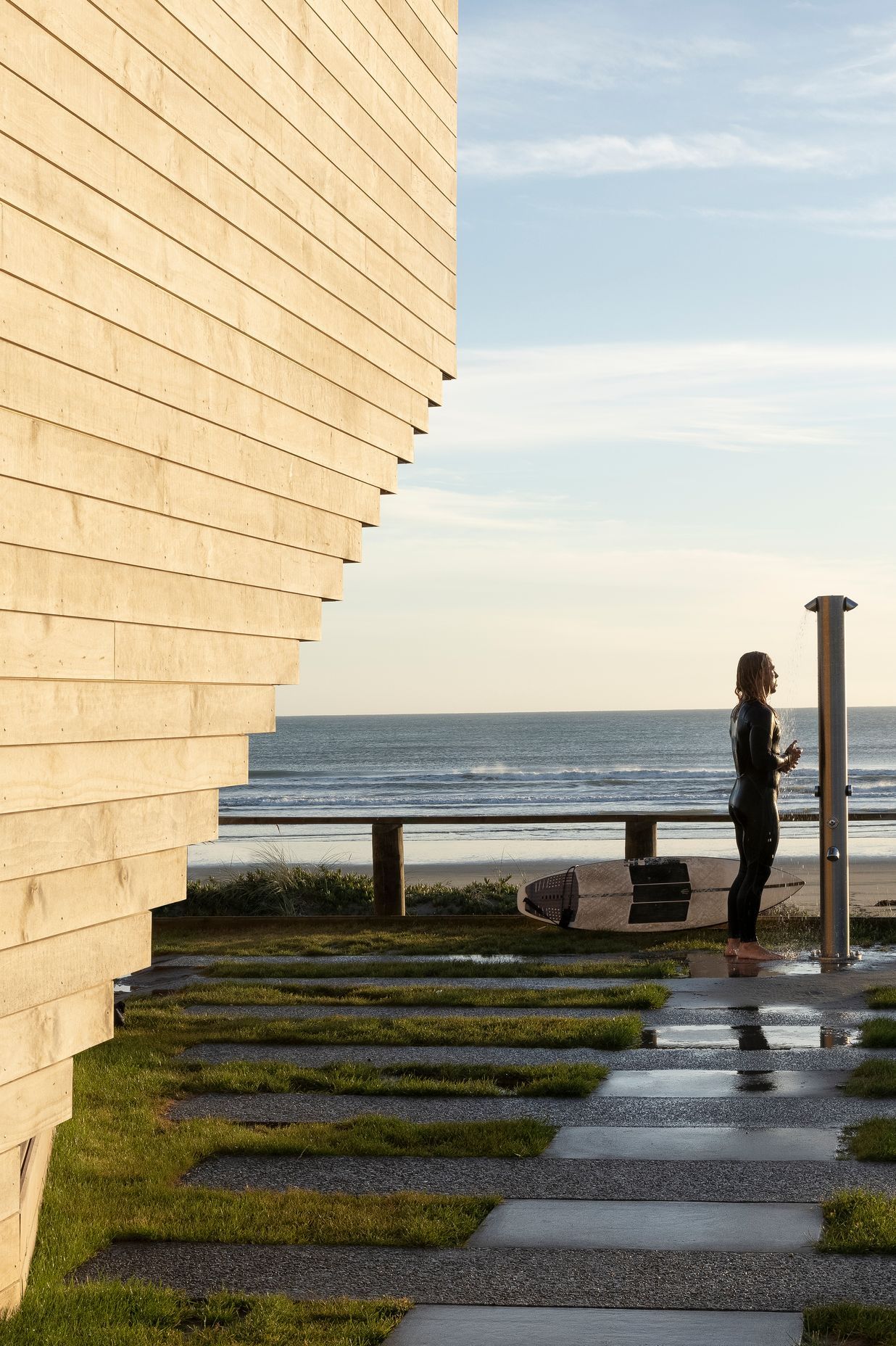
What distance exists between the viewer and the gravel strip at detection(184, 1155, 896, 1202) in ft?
15.6

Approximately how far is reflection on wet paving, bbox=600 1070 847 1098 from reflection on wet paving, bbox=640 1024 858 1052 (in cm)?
51

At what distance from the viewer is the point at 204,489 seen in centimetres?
487

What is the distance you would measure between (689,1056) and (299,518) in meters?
3.21

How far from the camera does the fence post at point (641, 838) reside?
11.3 metres

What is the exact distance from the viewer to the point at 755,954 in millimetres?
9438

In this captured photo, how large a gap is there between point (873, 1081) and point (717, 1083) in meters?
0.66

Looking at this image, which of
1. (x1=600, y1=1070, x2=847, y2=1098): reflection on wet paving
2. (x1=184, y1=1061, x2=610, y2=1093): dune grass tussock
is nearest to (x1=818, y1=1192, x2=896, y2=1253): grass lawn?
(x1=600, y1=1070, x2=847, y2=1098): reflection on wet paving

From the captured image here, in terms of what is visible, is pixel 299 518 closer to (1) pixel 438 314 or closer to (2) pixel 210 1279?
(1) pixel 438 314

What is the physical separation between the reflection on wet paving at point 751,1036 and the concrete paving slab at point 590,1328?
331 centimetres

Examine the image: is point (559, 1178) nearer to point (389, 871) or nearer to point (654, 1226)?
point (654, 1226)

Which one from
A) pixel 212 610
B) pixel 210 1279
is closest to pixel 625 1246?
pixel 210 1279

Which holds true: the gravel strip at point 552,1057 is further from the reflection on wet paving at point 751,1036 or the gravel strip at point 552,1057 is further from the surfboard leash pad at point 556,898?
the surfboard leash pad at point 556,898

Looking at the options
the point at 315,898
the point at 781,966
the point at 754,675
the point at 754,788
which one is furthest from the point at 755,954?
the point at 315,898

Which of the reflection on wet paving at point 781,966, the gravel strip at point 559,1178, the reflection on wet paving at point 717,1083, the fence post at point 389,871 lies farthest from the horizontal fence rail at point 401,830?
the gravel strip at point 559,1178
